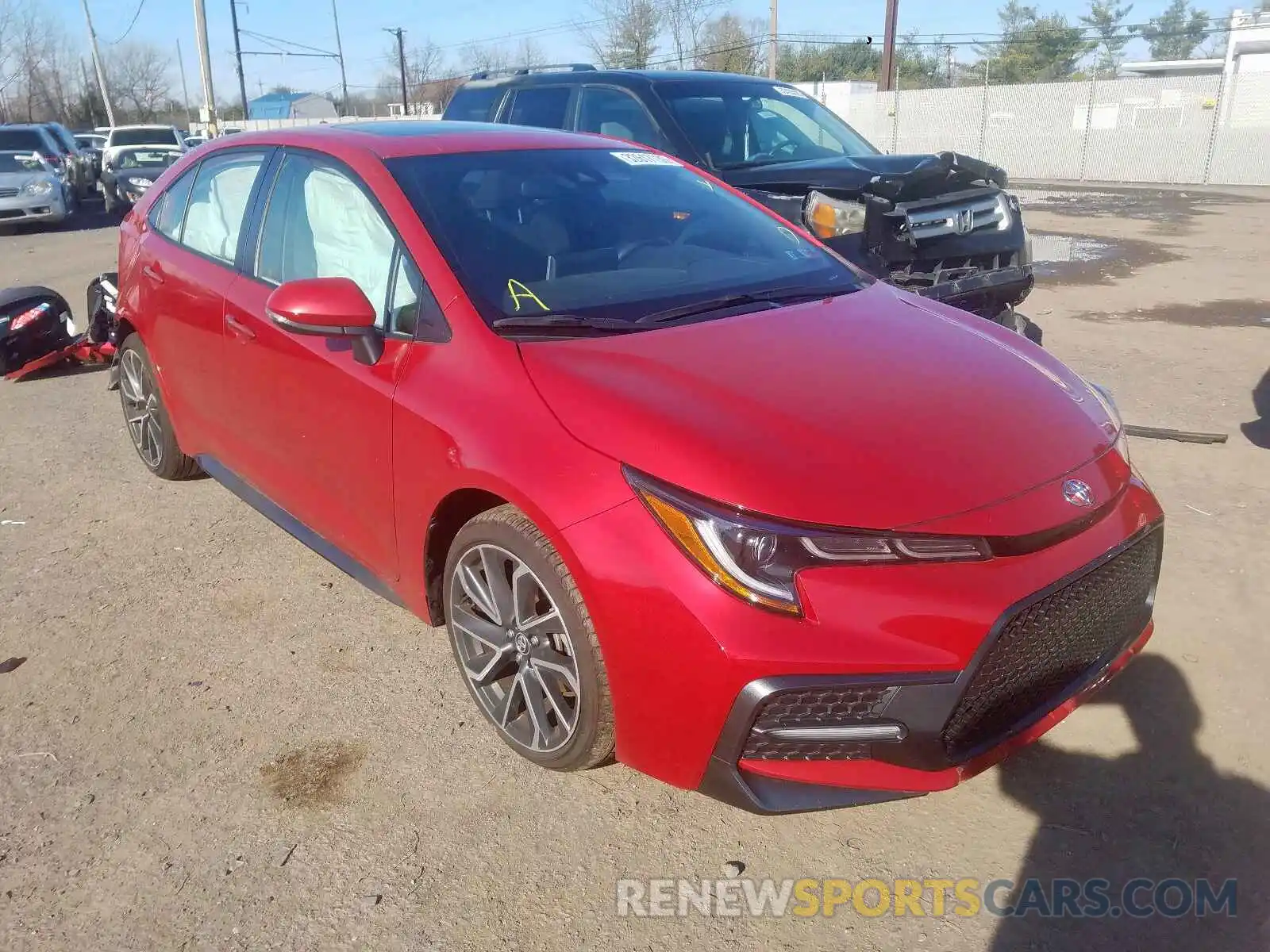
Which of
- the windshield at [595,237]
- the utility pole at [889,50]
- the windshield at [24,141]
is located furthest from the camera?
the utility pole at [889,50]

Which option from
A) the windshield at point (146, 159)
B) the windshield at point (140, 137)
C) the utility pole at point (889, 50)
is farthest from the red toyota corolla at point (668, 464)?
the utility pole at point (889, 50)

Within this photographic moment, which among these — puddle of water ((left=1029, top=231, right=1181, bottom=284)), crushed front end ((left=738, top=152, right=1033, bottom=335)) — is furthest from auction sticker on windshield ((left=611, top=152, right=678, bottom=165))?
puddle of water ((left=1029, top=231, right=1181, bottom=284))

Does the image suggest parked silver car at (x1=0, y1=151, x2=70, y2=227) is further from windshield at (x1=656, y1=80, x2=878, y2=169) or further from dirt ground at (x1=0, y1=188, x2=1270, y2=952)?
dirt ground at (x1=0, y1=188, x2=1270, y2=952)

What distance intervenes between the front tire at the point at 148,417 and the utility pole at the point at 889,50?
27586mm

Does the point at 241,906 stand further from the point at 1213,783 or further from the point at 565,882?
the point at 1213,783

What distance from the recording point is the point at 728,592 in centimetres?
208

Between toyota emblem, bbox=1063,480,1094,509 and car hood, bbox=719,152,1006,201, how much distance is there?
3.29m

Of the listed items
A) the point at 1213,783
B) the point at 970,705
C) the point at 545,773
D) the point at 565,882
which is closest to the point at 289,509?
the point at 545,773

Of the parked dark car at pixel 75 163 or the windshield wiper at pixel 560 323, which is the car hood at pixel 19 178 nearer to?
the parked dark car at pixel 75 163

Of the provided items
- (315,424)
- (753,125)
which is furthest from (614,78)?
(315,424)

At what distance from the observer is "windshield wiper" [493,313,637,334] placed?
2.70 m

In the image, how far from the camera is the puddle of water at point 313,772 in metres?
2.64

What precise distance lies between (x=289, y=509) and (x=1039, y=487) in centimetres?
254

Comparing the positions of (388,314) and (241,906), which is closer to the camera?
(241,906)
